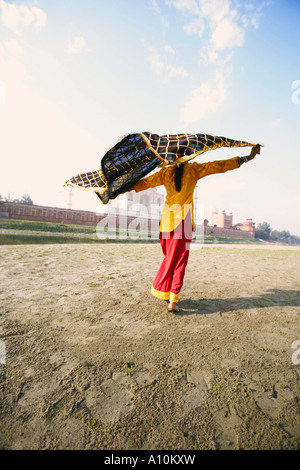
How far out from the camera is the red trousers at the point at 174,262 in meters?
2.79

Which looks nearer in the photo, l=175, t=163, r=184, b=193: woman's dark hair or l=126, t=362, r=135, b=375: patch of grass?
l=126, t=362, r=135, b=375: patch of grass

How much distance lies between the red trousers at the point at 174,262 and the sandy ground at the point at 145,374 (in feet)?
0.80

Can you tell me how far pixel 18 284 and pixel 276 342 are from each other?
11.6 ft

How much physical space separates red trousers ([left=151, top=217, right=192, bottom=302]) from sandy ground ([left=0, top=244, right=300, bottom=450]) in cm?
24

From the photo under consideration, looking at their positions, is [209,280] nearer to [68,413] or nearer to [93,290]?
[93,290]

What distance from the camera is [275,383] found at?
1.54 m

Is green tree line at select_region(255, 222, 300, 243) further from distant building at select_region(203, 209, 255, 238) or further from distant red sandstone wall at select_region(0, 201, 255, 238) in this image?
distant red sandstone wall at select_region(0, 201, 255, 238)

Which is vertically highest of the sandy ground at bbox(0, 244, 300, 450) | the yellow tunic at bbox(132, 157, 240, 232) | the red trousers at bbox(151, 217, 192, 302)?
the yellow tunic at bbox(132, 157, 240, 232)

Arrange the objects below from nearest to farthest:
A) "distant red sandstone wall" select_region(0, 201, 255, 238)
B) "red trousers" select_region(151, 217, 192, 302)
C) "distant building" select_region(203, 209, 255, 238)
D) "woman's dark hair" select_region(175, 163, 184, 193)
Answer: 1. "red trousers" select_region(151, 217, 192, 302)
2. "woman's dark hair" select_region(175, 163, 184, 193)
3. "distant red sandstone wall" select_region(0, 201, 255, 238)
4. "distant building" select_region(203, 209, 255, 238)

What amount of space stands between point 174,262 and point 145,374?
1460 millimetres

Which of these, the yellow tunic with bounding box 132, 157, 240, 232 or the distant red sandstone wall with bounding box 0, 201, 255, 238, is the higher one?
the distant red sandstone wall with bounding box 0, 201, 255, 238

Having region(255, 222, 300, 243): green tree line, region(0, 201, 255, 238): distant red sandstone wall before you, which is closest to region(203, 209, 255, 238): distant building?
region(255, 222, 300, 243): green tree line

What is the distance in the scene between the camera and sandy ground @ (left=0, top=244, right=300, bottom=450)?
113 centimetres
